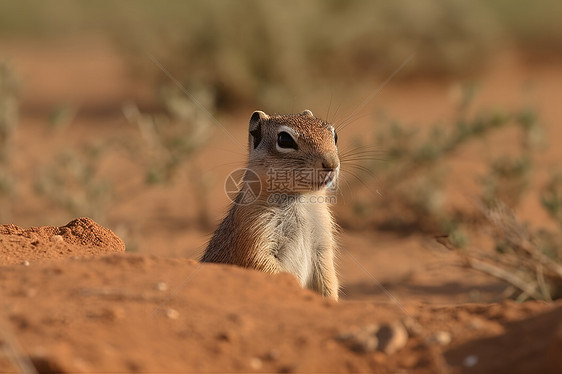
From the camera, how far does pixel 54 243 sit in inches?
181

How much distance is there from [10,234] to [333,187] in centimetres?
236

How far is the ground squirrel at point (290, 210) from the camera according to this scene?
491cm

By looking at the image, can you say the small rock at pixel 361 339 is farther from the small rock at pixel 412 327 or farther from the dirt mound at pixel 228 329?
the small rock at pixel 412 327

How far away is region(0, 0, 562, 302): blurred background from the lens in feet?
25.9

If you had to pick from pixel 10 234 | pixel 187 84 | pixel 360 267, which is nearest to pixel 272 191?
pixel 10 234

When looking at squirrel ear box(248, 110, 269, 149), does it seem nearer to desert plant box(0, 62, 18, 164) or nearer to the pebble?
the pebble

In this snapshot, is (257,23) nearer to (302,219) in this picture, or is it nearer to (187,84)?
(187,84)

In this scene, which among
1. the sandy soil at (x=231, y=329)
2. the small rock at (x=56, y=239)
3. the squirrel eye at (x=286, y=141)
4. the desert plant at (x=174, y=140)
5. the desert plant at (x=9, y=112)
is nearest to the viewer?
the sandy soil at (x=231, y=329)

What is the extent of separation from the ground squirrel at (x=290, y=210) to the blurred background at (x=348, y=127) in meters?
0.60

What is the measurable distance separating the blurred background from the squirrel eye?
67 centimetres

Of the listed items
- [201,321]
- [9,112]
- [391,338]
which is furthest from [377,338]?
[9,112]

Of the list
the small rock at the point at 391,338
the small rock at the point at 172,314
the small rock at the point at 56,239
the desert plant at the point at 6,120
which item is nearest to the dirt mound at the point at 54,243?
the small rock at the point at 56,239

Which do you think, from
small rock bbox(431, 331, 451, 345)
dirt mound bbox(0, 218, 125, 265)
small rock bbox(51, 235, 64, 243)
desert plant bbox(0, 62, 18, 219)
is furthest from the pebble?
desert plant bbox(0, 62, 18, 219)

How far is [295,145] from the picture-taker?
16.6 feet
